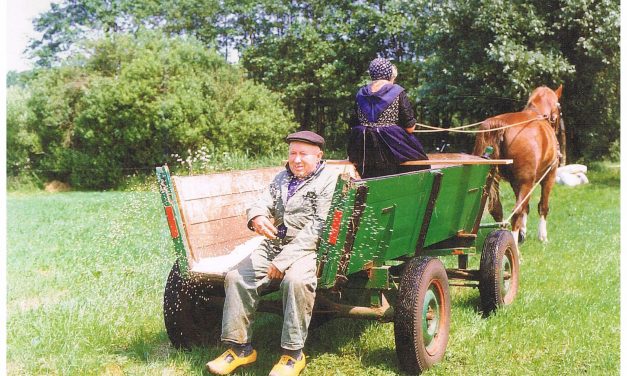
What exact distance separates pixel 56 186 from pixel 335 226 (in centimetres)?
2138

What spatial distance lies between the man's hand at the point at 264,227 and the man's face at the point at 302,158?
37cm

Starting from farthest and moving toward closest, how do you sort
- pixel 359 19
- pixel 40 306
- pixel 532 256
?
pixel 359 19
pixel 532 256
pixel 40 306

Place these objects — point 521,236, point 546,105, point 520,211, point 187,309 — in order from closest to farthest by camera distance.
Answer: point 187,309 → point 520,211 → point 521,236 → point 546,105

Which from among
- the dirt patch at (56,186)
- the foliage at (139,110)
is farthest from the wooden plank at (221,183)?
the dirt patch at (56,186)

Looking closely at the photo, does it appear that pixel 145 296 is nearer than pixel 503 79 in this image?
Yes

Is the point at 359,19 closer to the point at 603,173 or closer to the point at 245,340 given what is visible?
the point at 603,173

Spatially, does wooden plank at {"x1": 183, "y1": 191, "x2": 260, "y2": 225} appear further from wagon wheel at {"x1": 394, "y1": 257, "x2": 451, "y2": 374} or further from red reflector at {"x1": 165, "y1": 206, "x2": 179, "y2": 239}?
wagon wheel at {"x1": 394, "y1": 257, "x2": 451, "y2": 374}

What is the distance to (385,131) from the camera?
5.04m

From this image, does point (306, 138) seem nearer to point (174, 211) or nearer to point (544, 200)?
point (174, 211)

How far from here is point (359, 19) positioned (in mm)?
29422

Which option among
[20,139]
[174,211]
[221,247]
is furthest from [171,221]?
[20,139]

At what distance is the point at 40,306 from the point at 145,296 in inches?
33.1

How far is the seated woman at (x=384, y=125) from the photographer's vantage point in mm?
5055

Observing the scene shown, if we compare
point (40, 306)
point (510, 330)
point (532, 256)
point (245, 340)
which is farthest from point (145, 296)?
point (532, 256)
